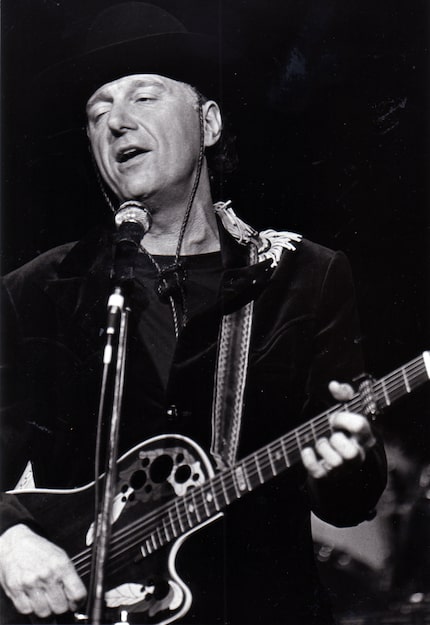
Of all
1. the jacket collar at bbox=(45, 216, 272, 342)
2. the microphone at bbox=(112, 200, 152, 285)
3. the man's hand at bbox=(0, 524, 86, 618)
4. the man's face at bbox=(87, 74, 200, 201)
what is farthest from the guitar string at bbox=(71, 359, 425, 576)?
the man's face at bbox=(87, 74, 200, 201)

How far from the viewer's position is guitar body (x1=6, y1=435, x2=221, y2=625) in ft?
9.91

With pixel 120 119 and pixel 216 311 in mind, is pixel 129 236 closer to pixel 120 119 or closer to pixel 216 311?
pixel 216 311

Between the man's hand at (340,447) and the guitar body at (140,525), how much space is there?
0.36 m

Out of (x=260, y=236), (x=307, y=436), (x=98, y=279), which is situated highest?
(x=260, y=236)

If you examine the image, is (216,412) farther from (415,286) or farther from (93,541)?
(415,286)

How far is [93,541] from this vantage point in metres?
2.98

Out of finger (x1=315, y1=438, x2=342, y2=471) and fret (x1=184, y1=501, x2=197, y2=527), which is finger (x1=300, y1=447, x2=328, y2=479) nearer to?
finger (x1=315, y1=438, x2=342, y2=471)

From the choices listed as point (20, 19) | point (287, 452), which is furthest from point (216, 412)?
point (20, 19)

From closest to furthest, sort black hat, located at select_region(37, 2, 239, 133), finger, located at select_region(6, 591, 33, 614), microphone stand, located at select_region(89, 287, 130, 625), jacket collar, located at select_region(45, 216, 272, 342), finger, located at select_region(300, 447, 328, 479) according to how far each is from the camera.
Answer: microphone stand, located at select_region(89, 287, 130, 625) < finger, located at select_region(300, 447, 328, 479) < finger, located at select_region(6, 591, 33, 614) < jacket collar, located at select_region(45, 216, 272, 342) < black hat, located at select_region(37, 2, 239, 133)

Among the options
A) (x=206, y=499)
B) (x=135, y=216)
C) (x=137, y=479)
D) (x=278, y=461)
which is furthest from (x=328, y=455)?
(x=135, y=216)

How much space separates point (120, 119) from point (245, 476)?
4.80ft

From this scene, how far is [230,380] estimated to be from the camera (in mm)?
3213

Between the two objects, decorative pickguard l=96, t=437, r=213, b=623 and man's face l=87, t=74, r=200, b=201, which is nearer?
decorative pickguard l=96, t=437, r=213, b=623

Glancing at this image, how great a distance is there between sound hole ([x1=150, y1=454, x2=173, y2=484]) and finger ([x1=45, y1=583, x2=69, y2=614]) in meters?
0.50
